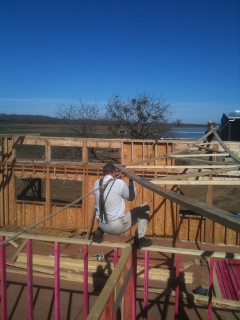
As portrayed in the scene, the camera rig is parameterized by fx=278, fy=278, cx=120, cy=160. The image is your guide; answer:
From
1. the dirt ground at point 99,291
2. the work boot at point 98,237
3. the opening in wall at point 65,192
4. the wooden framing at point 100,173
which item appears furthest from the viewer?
the opening in wall at point 65,192

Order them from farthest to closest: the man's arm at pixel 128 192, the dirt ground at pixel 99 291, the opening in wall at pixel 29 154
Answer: the opening in wall at pixel 29 154, the dirt ground at pixel 99 291, the man's arm at pixel 128 192

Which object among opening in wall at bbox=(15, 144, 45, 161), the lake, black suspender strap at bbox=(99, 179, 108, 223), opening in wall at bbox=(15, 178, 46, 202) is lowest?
opening in wall at bbox=(15, 178, 46, 202)

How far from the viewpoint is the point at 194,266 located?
30.0 feet

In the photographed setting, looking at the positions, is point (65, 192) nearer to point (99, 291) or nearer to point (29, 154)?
point (99, 291)

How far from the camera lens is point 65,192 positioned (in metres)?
21.6

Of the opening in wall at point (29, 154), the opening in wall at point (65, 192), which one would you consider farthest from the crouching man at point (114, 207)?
the opening in wall at point (29, 154)

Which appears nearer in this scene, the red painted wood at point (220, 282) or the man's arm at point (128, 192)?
the man's arm at point (128, 192)

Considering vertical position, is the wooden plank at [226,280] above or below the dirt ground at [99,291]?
above

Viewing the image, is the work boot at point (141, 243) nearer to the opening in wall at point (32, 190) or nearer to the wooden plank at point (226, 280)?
the wooden plank at point (226, 280)

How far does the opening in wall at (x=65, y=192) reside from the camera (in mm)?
19000

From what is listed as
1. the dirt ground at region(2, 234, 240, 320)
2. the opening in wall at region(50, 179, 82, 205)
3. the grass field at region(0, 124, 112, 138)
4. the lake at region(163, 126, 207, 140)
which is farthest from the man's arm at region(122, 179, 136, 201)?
the grass field at region(0, 124, 112, 138)

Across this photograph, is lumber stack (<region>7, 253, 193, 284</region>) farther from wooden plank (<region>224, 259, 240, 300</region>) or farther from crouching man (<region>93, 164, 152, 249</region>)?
crouching man (<region>93, 164, 152, 249</region>)

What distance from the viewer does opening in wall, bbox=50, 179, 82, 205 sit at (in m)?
19.0

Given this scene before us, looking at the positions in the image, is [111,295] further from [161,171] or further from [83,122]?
[83,122]
